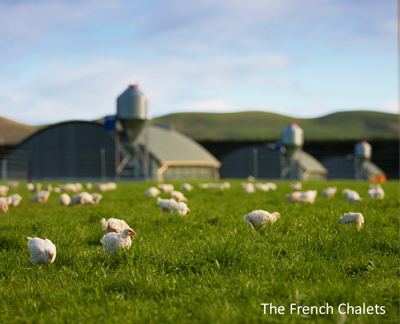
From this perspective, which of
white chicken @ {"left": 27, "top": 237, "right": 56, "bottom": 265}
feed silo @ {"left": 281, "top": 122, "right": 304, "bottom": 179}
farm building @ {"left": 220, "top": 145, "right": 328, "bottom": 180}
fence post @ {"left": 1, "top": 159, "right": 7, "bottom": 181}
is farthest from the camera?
farm building @ {"left": 220, "top": 145, "right": 328, "bottom": 180}

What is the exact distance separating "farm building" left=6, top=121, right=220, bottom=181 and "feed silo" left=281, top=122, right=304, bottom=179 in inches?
378

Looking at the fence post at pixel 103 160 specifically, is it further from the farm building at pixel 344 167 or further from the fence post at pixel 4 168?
the farm building at pixel 344 167

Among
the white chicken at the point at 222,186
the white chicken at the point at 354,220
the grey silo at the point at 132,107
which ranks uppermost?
the grey silo at the point at 132,107

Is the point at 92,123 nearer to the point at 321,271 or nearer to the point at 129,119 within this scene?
the point at 129,119

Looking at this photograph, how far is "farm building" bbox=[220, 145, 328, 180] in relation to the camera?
45969mm

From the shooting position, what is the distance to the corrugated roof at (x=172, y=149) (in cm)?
3469

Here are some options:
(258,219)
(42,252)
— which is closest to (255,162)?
(258,219)

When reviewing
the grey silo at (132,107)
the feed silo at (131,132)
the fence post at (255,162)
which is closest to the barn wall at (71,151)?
the feed silo at (131,132)

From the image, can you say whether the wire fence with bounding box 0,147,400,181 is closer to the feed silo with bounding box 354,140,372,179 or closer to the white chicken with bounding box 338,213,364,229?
the feed silo with bounding box 354,140,372,179

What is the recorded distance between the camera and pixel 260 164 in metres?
47.1

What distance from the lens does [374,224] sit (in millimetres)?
4777

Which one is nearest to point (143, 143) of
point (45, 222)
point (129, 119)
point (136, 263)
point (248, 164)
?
point (129, 119)

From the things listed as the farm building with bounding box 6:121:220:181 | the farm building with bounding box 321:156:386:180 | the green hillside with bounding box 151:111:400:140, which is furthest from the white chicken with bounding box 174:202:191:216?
the green hillside with bounding box 151:111:400:140

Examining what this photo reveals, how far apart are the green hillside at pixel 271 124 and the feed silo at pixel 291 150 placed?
266ft
